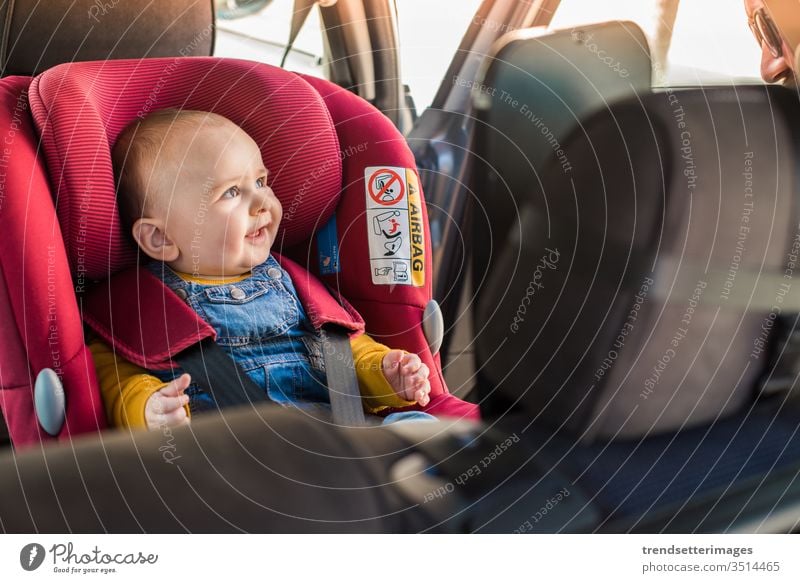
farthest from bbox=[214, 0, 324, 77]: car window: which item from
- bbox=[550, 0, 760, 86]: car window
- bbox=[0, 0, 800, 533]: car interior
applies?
bbox=[550, 0, 760, 86]: car window

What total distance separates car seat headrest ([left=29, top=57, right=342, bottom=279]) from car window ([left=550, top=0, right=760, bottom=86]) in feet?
0.85

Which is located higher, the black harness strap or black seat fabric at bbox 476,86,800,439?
black seat fabric at bbox 476,86,800,439

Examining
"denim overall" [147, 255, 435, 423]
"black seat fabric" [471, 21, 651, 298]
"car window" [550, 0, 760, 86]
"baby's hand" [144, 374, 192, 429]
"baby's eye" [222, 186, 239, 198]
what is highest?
"car window" [550, 0, 760, 86]

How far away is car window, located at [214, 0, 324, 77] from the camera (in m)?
0.77

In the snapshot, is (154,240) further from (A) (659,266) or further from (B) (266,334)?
(A) (659,266)

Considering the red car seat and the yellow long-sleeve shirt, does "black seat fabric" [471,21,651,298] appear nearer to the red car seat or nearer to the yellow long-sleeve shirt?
the red car seat

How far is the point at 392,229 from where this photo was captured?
29.3 inches

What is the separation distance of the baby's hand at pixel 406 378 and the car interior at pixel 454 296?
2cm

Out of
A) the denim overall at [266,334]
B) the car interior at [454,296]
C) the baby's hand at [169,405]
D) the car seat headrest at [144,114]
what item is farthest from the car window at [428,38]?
Answer: the baby's hand at [169,405]

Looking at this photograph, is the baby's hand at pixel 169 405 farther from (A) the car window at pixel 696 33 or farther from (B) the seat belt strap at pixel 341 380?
(A) the car window at pixel 696 33

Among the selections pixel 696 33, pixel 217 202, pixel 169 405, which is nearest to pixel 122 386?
pixel 169 405

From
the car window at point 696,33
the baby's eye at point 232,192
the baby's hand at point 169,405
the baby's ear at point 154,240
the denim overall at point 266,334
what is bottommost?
the baby's hand at point 169,405

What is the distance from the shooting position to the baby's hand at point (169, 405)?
0.66 m

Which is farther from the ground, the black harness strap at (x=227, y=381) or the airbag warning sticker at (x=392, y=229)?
the airbag warning sticker at (x=392, y=229)
